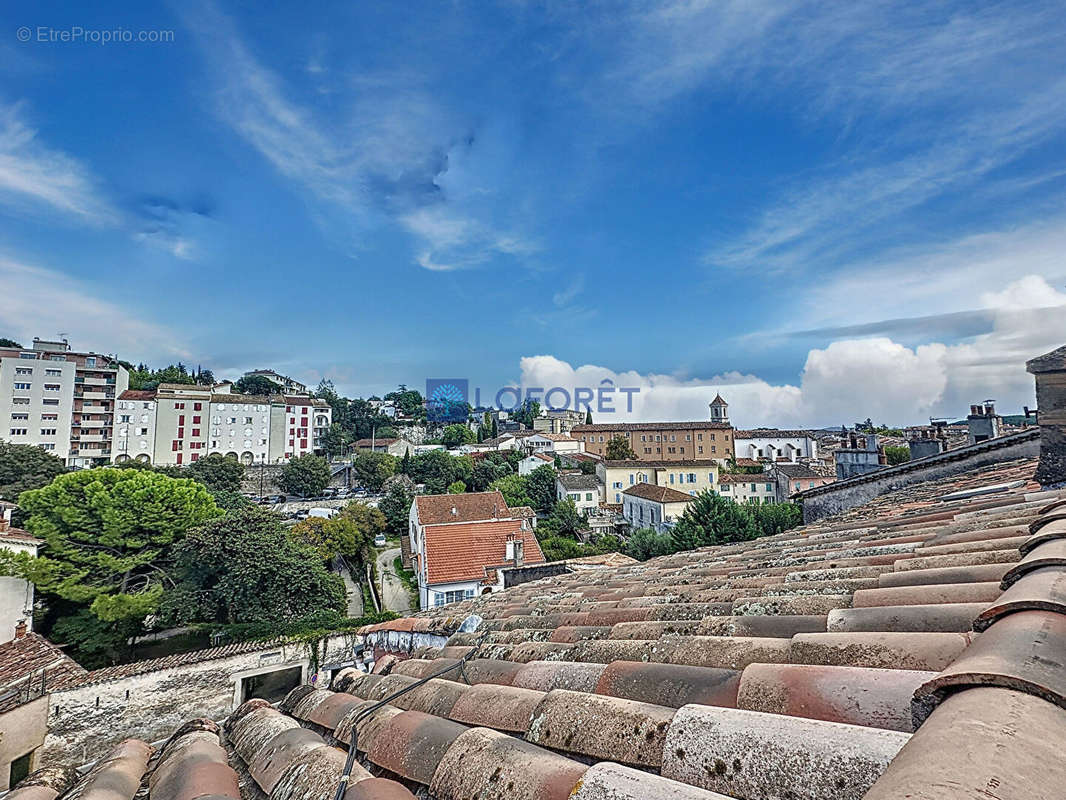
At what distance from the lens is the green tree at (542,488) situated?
44.6 metres

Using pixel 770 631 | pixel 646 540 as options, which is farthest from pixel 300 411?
pixel 770 631

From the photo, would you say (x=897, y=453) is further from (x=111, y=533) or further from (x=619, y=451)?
(x=111, y=533)

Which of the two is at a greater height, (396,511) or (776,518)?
(776,518)

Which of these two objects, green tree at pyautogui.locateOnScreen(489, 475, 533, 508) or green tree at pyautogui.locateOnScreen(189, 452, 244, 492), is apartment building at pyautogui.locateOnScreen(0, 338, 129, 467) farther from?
green tree at pyautogui.locateOnScreen(489, 475, 533, 508)

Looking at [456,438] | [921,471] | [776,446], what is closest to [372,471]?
[456,438]

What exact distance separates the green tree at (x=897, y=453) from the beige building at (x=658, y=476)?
1388cm

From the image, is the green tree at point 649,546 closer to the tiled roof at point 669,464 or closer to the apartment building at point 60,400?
the tiled roof at point 669,464

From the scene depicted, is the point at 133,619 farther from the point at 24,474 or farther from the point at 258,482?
the point at 258,482

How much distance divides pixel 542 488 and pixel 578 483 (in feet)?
10.8

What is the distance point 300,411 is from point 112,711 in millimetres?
56113

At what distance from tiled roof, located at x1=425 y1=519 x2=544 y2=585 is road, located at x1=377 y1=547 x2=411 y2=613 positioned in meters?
4.76

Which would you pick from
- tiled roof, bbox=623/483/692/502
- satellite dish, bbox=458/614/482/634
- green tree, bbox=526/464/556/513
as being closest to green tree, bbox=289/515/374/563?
green tree, bbox=526/464/556/513

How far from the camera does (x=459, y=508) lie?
24.6 m

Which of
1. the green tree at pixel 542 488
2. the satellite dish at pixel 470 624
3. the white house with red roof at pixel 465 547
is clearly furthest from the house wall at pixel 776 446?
the satellite dish at pixel 470 624
